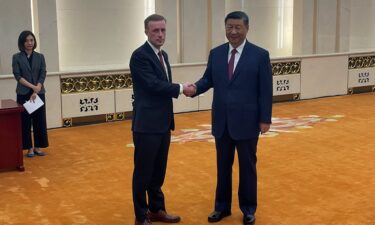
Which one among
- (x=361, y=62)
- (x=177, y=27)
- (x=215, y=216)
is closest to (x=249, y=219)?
(x=215, y=216)

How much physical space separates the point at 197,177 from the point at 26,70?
2.78 meters

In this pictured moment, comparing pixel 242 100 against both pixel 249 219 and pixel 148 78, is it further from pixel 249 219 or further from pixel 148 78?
pixel 249 219

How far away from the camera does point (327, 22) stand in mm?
12641

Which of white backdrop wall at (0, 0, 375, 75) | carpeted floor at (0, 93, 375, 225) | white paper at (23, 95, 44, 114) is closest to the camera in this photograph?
carpeted floor at (0, 93, 375, 225)

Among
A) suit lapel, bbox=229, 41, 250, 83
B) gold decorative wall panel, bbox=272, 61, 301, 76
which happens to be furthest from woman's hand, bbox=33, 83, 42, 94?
gold decorative wall panel, bbox=272, 61, 301, 76

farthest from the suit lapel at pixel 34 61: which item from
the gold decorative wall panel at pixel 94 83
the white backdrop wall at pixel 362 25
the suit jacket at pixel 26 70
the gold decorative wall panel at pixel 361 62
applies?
the white backdrop wall at pixel 362 25

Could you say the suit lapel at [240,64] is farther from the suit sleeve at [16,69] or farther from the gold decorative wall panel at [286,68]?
the gold decorative wall panel at [286,68]

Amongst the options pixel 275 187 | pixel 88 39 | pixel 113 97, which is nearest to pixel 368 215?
pixel 275 187

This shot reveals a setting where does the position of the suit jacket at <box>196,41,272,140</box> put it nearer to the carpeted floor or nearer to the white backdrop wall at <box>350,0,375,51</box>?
the carpeted floor

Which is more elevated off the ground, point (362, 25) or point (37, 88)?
point (362, 25)

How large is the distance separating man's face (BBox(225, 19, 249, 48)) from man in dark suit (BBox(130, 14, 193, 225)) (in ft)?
1.86

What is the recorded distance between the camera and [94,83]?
32.9ft

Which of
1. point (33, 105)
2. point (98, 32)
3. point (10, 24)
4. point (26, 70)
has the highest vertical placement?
point (10, 24)

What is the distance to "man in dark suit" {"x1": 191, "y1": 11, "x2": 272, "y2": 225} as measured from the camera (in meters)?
4.90
